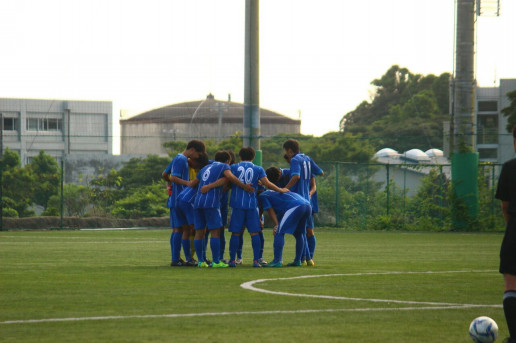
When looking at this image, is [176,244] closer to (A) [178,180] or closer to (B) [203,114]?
(A) [178,180]

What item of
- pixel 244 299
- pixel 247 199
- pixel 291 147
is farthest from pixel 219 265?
pixel 244 299

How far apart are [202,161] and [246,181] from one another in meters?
0.90

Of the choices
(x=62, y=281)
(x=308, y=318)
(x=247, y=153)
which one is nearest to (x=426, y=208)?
(x=247, y=153)

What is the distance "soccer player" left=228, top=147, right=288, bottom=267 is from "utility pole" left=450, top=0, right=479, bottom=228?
16.4 m

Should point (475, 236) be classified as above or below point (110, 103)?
below

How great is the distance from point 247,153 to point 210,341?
23.5 ft

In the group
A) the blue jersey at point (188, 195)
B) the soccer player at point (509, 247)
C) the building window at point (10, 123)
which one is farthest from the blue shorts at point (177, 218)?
the building window at point (10, 123)

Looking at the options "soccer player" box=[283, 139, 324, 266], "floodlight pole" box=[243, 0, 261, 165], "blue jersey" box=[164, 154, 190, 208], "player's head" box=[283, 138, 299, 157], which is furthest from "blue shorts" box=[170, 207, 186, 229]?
"floodlight pole" box=[243, 0, 261, 165]

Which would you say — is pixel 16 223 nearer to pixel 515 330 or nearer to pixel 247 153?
pixel 247 153

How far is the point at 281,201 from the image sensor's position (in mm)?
14602

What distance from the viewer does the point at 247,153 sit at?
14281mm

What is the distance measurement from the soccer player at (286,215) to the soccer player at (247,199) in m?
0.22

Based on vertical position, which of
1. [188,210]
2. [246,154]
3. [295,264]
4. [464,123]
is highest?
[464,123]

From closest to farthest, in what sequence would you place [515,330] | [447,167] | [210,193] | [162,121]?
[515,330]
[210,193]
[447,167]
[162,121]
